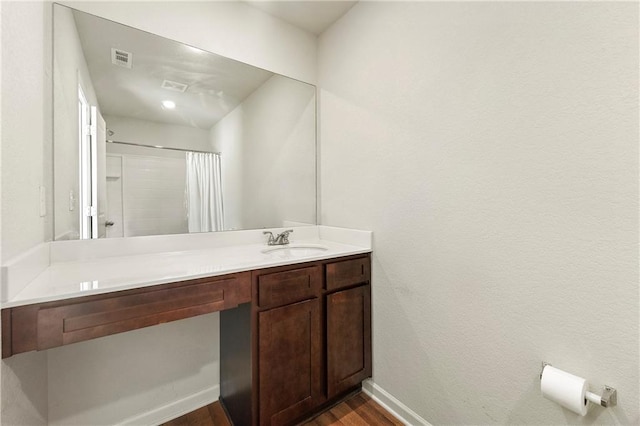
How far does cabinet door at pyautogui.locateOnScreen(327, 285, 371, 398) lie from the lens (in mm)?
1550

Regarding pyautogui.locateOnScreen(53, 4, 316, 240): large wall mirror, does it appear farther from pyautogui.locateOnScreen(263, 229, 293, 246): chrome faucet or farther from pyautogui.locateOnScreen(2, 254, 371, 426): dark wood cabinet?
pyautogui.locateOnScreen(2, 254, 371, 426): dark wood cabinet

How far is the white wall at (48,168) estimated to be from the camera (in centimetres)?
89

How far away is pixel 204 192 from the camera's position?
1.78 meters

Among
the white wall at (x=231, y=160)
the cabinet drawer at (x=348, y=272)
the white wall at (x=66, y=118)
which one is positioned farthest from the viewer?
the white wall at (x=231, y=160)

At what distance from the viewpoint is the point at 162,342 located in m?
1.57

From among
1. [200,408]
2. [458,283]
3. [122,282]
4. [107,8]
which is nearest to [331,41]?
[107,8]

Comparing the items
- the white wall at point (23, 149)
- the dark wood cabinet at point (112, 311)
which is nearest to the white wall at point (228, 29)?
the white wall at point (23, 149)

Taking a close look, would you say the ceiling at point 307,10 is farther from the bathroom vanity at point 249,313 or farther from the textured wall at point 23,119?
the bathroom vanity at point 249,313

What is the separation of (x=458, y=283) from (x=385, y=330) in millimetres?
581

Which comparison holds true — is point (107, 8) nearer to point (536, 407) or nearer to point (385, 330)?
point (385, 330)

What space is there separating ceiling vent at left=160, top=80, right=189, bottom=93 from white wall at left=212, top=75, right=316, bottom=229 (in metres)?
0.28

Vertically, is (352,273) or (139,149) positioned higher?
(139,149)

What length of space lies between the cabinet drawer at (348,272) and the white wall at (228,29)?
1483 millimetres

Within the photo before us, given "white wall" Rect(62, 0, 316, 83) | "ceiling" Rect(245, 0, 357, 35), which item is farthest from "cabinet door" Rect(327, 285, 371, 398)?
"ceiling" Rect(245, 0, 357, 35)
